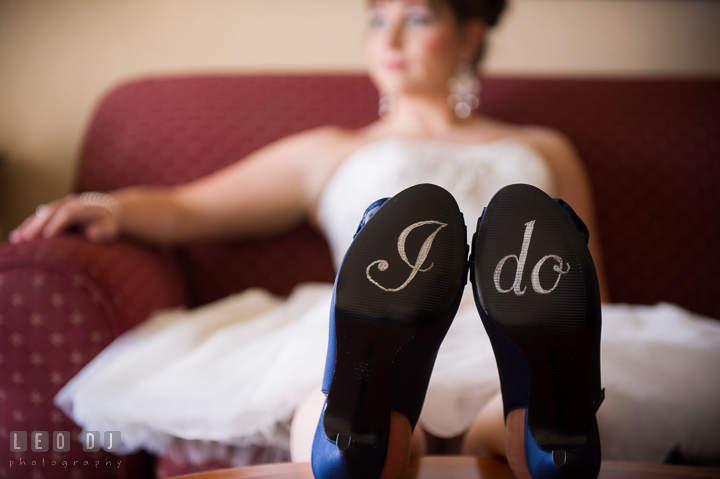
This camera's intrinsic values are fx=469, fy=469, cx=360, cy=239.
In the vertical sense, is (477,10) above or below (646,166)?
above

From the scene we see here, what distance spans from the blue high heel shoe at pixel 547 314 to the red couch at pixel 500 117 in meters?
0.71

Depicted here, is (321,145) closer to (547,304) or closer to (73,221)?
(73,221)

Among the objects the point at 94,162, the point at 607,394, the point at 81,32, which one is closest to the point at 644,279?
the point at 607,394

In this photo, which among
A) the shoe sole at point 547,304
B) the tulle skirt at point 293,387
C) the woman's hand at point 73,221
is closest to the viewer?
the shoe sole at point 547,304

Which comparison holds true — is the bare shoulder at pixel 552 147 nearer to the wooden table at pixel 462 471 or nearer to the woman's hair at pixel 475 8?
the woman's hair at pixel 475 8

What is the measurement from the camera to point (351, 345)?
13.5 inches

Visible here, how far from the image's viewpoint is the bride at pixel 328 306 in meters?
0.50

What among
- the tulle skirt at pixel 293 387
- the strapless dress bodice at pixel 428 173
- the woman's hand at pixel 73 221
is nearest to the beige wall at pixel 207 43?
the strapless dress bodice at pixel 428 173

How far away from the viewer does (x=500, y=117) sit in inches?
48.5

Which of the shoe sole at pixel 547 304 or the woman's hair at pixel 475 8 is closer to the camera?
the shoe sole at pixel 547 304

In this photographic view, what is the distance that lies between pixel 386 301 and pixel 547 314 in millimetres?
114

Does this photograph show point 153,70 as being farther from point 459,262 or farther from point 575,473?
point 575,473

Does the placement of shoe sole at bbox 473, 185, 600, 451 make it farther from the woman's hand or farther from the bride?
the woman's hand

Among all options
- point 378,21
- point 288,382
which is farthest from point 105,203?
point 378,21
